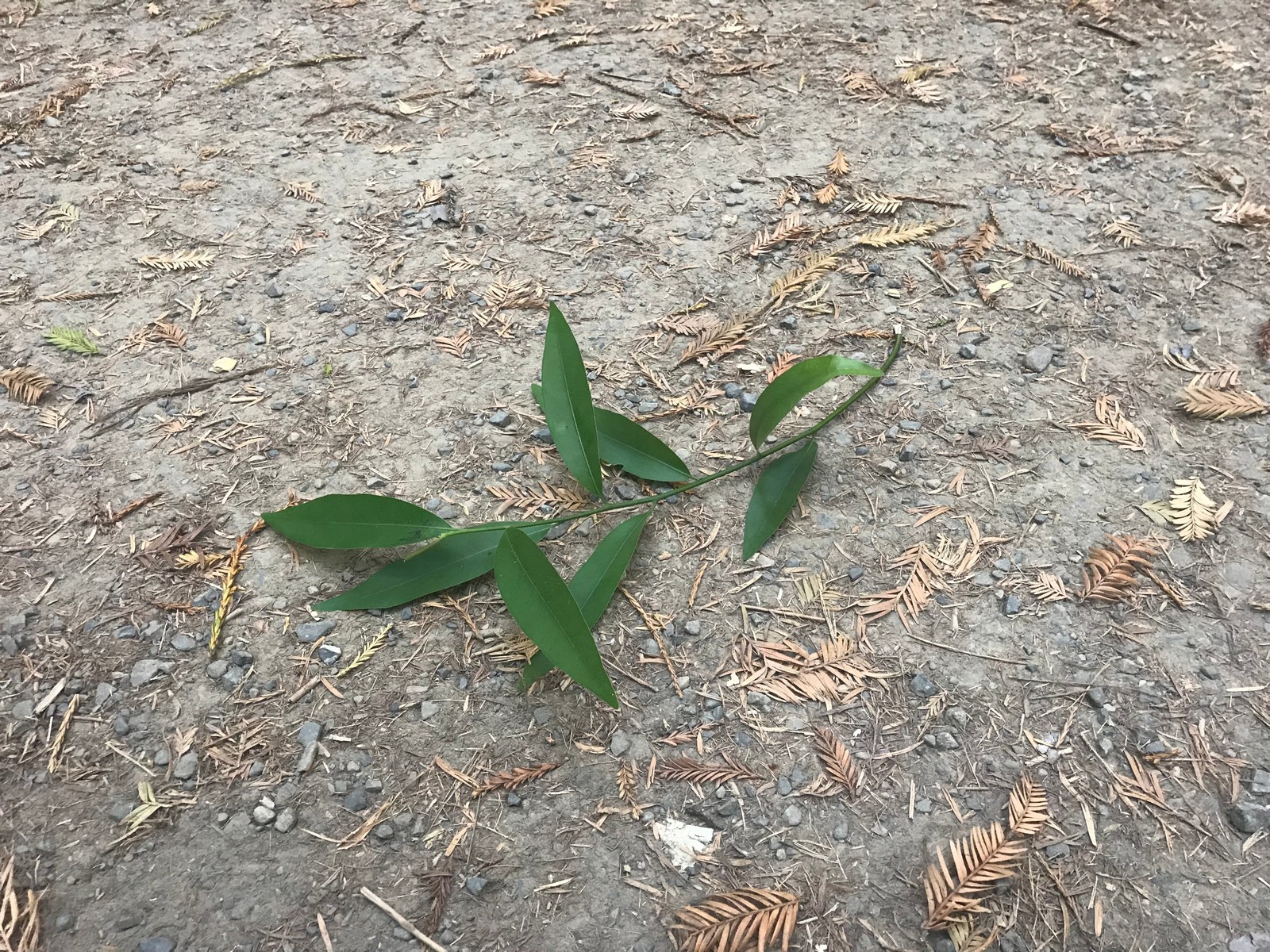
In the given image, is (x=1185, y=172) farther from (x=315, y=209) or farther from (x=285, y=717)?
(x=285, y=717)

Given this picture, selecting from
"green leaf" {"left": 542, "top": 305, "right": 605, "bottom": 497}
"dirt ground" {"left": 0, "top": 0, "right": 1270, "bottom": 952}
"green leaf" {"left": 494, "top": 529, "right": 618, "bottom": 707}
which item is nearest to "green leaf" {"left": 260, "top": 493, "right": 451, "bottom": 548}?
"dirt ground" {"left": 0, "top": 0, "right": 1270, "bottom": 952}

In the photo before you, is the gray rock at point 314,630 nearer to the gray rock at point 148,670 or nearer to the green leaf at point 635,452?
the gray rock at point 148,670

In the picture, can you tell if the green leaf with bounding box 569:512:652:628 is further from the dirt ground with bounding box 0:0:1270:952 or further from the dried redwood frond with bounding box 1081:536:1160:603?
the dried redwood frond with bounding box 1081:536:1160:603

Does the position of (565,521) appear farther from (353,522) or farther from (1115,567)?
(1115,567)

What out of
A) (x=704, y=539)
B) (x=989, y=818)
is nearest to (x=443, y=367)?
(x=704, y=539)

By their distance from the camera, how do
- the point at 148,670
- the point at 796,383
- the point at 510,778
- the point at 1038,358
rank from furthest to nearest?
the point at 1038,358
the point at 796,383
the point at 148,670
the point at 510,778

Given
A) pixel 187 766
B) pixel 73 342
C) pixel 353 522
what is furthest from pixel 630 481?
pixel 73 342

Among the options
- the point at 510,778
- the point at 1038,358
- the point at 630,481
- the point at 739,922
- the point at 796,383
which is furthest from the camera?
the point at 1038,358
